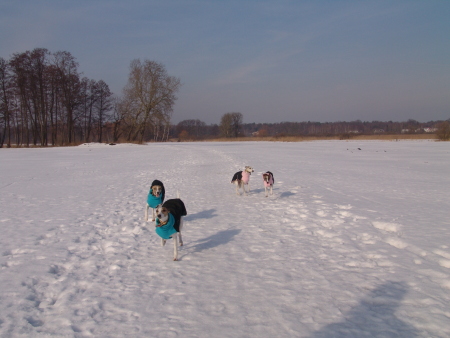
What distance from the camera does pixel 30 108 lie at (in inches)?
2008

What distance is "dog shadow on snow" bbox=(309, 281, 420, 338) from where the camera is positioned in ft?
10.6

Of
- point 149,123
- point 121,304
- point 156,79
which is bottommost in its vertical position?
point 121,304

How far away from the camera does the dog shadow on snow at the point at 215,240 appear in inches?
233

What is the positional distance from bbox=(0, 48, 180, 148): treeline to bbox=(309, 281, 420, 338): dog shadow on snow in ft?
181

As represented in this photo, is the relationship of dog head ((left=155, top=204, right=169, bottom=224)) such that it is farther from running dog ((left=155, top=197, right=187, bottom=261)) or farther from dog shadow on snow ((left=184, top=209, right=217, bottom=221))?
dog shadow on snow ((left=184, top=209, right=217, bottom=221))

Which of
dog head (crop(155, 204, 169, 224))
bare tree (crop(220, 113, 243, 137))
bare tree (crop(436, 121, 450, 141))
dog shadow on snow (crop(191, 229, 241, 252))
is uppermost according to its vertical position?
bare tree (crop(220, 113, 243, 137))

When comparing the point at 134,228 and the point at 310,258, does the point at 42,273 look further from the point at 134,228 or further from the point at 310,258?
the point at 310,258

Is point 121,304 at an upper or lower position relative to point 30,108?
lower

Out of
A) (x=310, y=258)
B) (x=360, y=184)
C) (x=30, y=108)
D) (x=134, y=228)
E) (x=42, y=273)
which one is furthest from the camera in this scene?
(x=30, y=108)

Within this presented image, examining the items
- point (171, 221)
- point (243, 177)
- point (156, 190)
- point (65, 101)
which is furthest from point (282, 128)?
point (171, 221)

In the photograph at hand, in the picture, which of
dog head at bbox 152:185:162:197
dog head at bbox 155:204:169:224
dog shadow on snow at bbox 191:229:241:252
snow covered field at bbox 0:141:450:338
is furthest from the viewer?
dog head at bbox 152:185:162:197

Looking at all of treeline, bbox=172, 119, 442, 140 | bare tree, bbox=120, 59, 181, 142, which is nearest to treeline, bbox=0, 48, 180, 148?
bare tree, bbox=120, 59, 181, 142

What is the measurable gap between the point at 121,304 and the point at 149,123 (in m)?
56.3

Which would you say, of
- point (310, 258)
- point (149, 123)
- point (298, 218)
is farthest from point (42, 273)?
point (149, 123)
